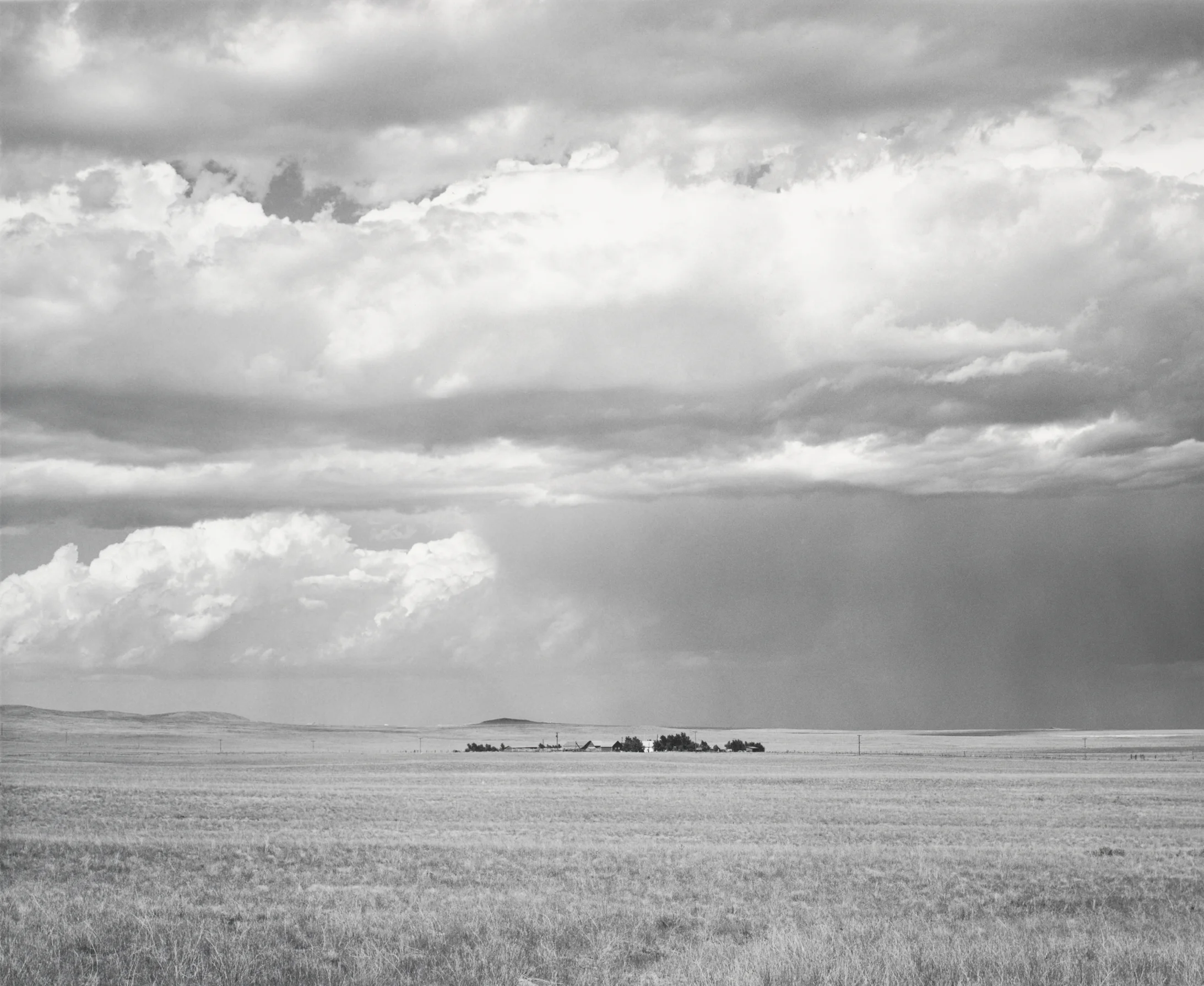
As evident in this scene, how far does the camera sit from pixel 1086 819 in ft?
146

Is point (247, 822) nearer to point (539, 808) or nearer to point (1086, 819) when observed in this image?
point (539, 808)

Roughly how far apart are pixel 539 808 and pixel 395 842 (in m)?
17.6

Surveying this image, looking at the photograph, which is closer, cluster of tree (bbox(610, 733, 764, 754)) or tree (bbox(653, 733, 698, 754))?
cluster of tree (bbox(610, 733, 764, 754))

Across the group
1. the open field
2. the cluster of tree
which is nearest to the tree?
the cluster of tree

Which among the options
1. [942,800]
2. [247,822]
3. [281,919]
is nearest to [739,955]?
[281,919]

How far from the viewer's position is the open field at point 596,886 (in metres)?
13.3

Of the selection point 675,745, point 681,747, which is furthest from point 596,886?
point 675,745

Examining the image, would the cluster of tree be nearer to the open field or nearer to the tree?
the tree

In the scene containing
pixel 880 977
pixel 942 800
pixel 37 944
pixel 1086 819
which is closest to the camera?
pixel 880 977

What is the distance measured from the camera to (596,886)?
23.7 meters

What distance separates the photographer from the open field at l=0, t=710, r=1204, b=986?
13.3 m

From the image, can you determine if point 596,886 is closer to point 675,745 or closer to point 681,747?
point 681,747

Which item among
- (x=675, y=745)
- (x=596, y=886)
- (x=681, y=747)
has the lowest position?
(x=681, y=747)

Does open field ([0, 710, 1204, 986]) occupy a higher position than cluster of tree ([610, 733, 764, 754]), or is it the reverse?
open field ([0, 710, 1204, 986])
